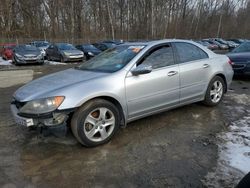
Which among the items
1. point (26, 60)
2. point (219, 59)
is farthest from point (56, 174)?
point (26, 60)

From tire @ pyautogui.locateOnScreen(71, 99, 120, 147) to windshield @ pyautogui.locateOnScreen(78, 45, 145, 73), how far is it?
680 mm

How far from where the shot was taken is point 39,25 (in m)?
39.6

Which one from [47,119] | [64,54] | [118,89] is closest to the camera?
[47,119]

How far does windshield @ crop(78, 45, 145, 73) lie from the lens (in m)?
4.19

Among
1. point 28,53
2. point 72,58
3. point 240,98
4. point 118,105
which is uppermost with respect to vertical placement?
point 118,105

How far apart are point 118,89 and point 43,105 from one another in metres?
1.10

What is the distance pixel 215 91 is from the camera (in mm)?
5434

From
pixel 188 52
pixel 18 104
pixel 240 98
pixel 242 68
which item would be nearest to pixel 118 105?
pixel 18 104

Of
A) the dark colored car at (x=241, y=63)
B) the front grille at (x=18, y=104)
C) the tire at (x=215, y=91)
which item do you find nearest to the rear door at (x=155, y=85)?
the tire at (x=215, y=91)

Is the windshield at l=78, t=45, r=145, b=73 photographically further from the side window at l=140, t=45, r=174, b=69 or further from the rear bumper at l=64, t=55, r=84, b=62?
the rear bumper at l=64, t=55, r=84, b=62

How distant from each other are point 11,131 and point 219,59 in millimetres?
4434

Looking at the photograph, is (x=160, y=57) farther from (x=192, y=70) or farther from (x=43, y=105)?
(x=43, y=105)

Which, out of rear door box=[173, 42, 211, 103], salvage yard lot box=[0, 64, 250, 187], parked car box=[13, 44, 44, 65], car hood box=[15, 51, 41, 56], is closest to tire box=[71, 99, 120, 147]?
salvage yard lot box=[0, 64, 250, 187]

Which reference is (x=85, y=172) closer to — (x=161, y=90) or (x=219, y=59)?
(x=161, y=90)
